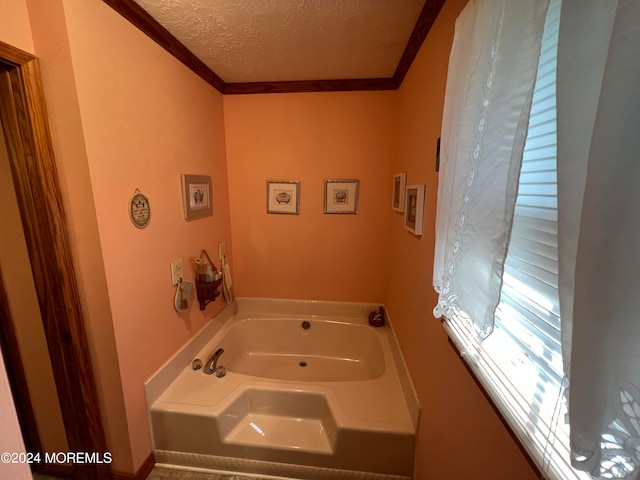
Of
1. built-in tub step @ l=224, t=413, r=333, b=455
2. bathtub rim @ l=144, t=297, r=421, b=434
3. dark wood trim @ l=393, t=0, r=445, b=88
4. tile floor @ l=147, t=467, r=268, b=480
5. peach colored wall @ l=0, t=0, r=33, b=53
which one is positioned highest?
dark wood trim @ l=393, t=0, r=445, b=88

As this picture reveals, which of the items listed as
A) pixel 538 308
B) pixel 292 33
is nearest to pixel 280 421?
pixel 538 308

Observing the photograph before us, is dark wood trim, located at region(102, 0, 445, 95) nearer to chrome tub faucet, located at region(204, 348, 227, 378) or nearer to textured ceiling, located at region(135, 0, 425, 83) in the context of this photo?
textured ceiling, located at region(135, 0, 425, 83)

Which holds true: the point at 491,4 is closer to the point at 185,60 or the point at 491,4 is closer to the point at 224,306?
the point at 185,60

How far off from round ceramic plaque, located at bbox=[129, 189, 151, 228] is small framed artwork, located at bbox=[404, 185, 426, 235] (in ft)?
4.56

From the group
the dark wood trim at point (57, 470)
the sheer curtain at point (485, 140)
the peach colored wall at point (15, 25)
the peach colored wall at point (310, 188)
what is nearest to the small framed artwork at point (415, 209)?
the sheer curtain at point (485, 140)

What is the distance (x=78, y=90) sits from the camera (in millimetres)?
955

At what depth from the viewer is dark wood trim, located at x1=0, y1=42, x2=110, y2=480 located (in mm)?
934

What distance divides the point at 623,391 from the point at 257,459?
1655 millimetres

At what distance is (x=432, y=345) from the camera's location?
110cm

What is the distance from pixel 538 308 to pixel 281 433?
1.49 metres

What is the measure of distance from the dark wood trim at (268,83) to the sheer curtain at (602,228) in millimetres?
1076

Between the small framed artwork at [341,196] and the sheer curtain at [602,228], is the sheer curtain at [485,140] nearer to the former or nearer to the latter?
the sheer curtain at [602,228]

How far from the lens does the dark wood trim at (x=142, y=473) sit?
1286 millimetres

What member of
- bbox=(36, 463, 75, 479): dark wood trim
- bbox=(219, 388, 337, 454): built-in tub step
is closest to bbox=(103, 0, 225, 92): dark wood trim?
bbox=(219, 388, 337, 454): built-in tub step
